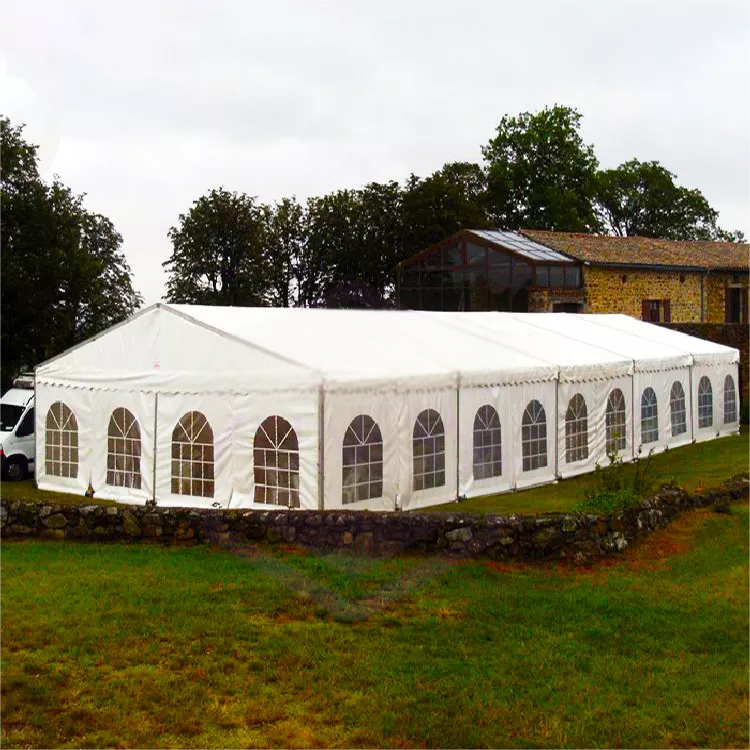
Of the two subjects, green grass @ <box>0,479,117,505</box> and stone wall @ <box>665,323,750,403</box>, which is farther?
stone wall @ <box>665,323,750,403</box>

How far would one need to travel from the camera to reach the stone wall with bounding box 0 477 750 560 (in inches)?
382

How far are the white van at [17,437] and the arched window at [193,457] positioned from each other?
4.47 meters

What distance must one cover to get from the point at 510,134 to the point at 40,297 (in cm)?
3130

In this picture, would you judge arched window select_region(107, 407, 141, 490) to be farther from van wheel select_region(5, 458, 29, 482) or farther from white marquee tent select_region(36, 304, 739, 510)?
van wheel select_region(5, 458, 29, 482)

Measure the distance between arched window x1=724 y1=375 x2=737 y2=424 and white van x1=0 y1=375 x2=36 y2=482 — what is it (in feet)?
49.9

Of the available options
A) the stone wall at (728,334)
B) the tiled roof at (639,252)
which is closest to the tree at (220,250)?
the tiled roof at (639,252)

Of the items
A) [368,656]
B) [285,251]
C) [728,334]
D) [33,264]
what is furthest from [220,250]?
[368,656]

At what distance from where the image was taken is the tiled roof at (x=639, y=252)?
32.8 meters

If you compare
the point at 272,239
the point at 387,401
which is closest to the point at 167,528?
the point at 387,401

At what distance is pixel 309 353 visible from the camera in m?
13.2

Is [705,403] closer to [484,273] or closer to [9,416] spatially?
[484,273]

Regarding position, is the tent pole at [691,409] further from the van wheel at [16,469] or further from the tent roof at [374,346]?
the van wheel at [16,469]

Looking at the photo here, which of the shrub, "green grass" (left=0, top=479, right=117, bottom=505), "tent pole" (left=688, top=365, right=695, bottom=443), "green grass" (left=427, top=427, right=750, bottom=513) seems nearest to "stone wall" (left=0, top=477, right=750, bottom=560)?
the shrub

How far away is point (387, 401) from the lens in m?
13.1
